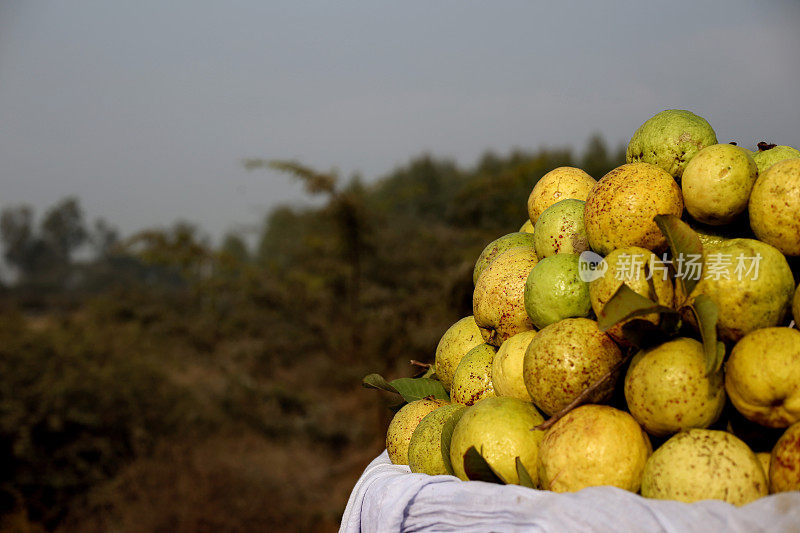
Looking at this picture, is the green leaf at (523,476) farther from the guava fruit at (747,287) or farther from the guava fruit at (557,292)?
the guava fruit at (747,287)

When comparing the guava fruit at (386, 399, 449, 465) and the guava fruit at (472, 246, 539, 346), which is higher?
the guava fruit at (472, 246, 539, 346)

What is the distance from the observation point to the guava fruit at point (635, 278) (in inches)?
53.8

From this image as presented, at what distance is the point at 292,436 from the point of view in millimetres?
7855

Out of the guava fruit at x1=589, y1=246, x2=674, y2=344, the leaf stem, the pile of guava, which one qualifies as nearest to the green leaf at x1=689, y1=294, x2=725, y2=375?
the pile of guava

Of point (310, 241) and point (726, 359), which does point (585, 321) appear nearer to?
point (726, 359)

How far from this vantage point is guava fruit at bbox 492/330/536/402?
5.35 ft

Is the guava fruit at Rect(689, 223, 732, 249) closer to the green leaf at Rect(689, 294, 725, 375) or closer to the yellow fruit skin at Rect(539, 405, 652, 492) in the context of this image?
the green leaf at Rect(689, 294, 725, 375)

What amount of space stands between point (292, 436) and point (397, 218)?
4620mm

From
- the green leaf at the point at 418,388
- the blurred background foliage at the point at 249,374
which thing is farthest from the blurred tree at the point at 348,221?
the green leaf at the point at 418,388

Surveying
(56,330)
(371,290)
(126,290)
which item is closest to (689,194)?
(371,290)

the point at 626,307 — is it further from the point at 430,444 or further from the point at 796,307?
the point at 430,444

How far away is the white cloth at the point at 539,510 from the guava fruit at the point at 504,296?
1.88 feet

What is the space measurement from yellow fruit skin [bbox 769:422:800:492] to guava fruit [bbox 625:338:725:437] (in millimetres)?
144

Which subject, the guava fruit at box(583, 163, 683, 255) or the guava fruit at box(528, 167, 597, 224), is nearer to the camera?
the guava fruit at box(583, 163, 683, 255)
